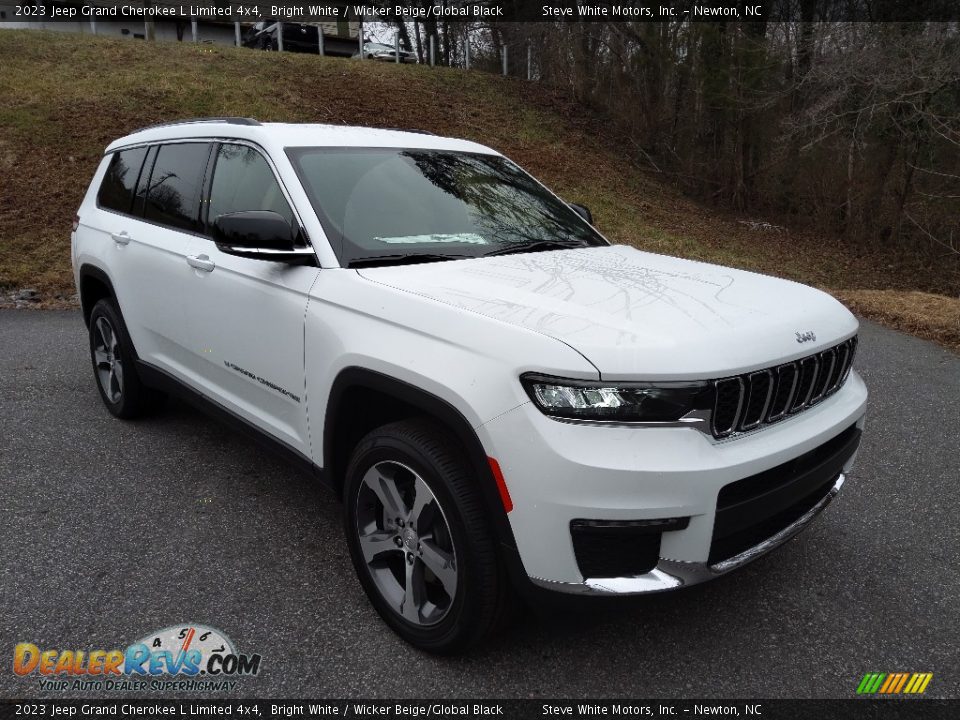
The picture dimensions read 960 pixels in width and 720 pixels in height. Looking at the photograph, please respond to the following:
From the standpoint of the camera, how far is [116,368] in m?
4.64

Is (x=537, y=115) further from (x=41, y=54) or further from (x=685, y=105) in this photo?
(x=41, y=54)

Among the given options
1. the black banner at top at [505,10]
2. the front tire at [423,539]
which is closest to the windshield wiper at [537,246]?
the front tire at [423,539]

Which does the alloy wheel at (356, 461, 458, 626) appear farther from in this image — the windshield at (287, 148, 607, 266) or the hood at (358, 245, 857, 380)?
the windshield at (287, 148, 607, 266)

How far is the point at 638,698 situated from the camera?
236 cm

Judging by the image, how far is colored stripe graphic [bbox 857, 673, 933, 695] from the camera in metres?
2.39

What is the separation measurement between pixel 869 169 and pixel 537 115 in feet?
28.0

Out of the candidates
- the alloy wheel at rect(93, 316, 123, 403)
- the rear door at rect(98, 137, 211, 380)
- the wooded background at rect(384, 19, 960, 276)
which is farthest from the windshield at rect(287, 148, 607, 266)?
the wooded background at rect(384, 19, 960, 276)

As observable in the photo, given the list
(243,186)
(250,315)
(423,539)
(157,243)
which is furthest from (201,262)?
(423,539)

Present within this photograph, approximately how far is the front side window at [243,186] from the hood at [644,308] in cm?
72

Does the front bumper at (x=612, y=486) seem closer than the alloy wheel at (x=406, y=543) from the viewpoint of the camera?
Yes

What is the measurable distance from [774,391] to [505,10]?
23.4m

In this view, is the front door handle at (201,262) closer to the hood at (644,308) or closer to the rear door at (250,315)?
the rear door at (250,315)

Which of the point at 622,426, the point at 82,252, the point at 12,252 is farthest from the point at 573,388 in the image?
the point at 12,252

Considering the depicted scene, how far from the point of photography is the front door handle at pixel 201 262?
334cm
